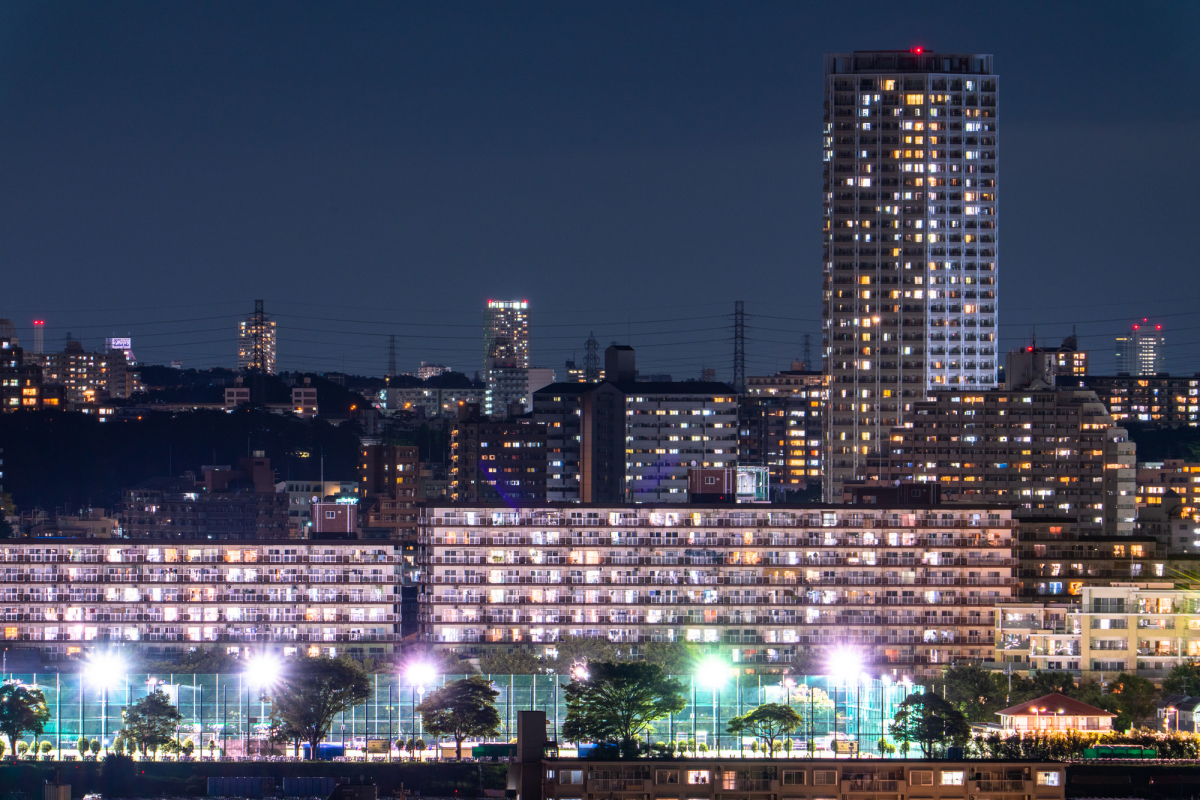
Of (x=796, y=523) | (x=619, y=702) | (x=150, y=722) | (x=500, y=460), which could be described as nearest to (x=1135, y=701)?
(x=796, y=523)

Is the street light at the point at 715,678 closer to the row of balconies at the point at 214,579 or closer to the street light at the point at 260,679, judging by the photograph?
the row of balconies at the point at 214,579

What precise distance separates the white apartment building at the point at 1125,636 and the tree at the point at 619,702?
26483 millimetres

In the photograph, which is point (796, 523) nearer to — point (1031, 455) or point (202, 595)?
point (202, 595)

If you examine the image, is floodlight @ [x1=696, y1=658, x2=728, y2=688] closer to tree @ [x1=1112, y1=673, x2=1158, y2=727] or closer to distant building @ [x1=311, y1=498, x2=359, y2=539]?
tree @ [x1=1112, y1=673, x2=1158, y2=727]

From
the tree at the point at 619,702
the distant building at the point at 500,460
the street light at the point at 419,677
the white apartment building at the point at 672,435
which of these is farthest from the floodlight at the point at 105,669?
the distant building at the point at 500,460

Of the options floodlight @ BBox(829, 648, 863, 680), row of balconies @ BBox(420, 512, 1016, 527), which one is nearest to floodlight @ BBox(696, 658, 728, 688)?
floodlight @ BBox(829, 648, 863, 680)

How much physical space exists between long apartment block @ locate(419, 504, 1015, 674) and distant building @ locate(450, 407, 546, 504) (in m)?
76.9

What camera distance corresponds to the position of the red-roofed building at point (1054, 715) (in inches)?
2997

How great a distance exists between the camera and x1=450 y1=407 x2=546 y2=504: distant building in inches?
6973

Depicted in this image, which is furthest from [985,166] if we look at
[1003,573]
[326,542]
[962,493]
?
[326,542]

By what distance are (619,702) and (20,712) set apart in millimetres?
24607

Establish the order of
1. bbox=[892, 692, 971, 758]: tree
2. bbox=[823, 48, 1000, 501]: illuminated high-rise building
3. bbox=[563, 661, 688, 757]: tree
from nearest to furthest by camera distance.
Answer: bbox=[892, 692, 971, 758]: tree
bbox=[563, 661, 688, 757]: tree
bbox=[823, 48, 1000, 501]: illuminated high-rise building

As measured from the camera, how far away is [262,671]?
83.3 m

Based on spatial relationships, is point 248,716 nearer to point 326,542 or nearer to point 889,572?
point 326,542
